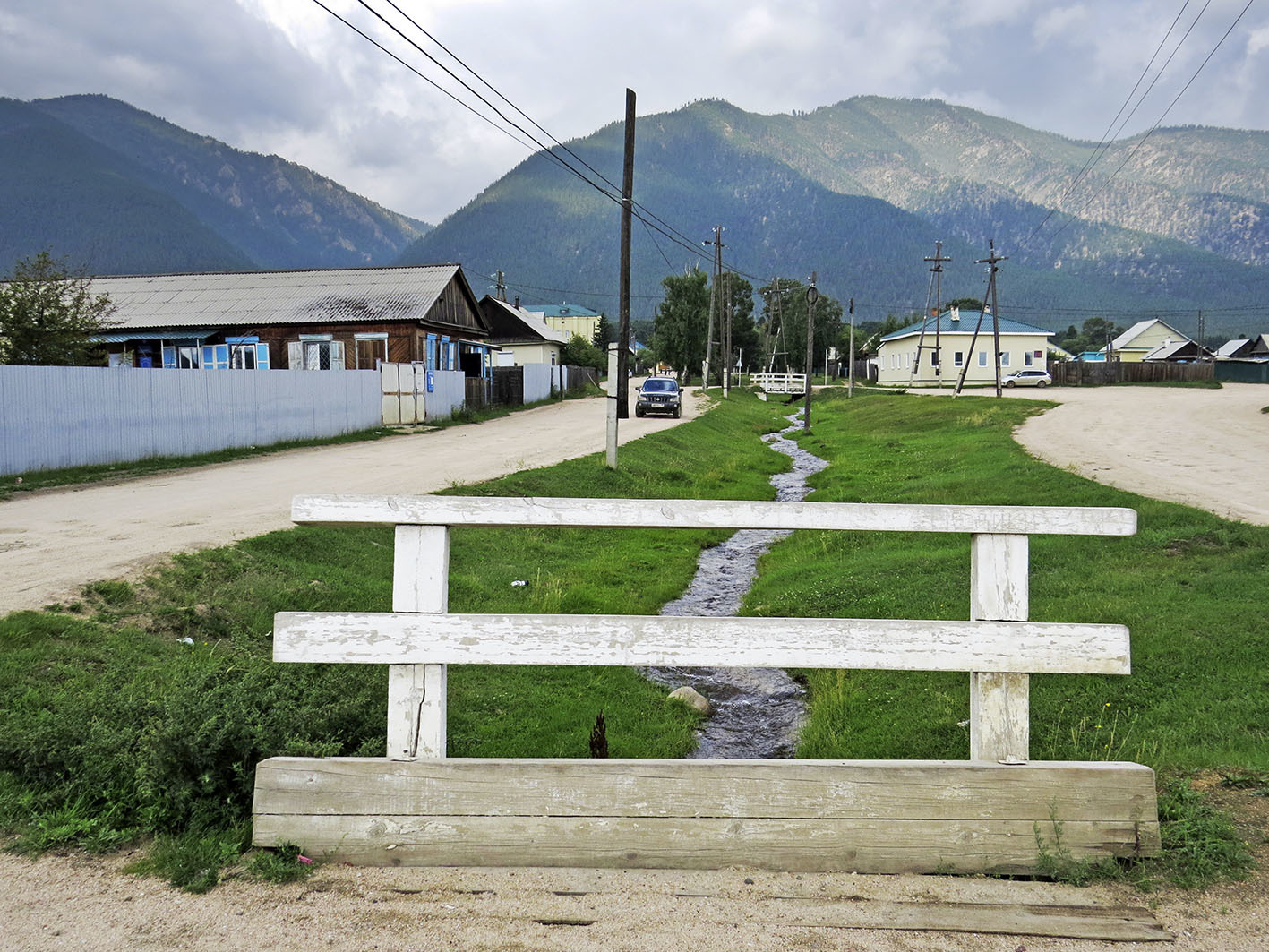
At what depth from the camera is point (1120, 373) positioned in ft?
214

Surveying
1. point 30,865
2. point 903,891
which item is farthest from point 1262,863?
point 30,865

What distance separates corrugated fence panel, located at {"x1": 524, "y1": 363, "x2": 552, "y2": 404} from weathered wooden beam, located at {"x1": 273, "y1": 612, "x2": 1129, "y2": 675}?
4180 cm

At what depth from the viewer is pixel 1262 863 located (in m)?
3.73

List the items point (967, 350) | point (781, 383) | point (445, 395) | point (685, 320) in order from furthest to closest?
point (685, 320) → point (967, 350) → point (781, 383) → point (445, 395)

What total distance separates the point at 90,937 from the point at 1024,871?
3309 millimetres

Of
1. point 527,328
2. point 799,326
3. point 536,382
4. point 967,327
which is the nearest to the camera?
point 536,382

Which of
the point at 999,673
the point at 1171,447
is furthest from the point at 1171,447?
the point at 999,673

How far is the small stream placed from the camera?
23.5ft

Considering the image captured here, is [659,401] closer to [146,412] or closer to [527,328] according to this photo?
[146,412]

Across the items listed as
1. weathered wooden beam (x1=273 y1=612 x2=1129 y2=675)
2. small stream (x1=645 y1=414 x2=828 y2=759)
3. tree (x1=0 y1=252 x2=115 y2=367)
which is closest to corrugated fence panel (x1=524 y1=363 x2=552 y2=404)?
tree (x1=0 y1=252 x2=115 y2=367)

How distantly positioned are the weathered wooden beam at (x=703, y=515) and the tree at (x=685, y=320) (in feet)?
285

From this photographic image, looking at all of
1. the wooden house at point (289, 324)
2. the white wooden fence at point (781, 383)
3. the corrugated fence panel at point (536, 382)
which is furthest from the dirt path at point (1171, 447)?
the white wooden fence at point (781, 383)

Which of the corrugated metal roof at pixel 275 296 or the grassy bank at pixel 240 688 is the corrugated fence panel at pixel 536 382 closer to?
the corrugated metal roof at pixel 275 296

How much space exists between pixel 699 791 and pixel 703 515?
1.06 metres
